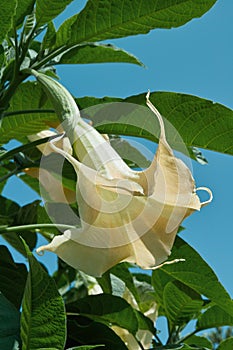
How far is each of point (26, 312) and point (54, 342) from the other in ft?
0.22

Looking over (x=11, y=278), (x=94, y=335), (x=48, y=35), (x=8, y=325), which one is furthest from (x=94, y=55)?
(x=8, y=325)

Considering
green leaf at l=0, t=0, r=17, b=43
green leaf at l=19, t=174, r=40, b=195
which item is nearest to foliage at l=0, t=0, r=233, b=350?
green leaf at l=0, t=0, r=17, b=43

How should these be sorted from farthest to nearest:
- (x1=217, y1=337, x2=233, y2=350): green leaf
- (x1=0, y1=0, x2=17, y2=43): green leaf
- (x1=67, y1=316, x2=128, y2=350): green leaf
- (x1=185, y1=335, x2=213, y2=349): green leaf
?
(x1=185, y1=335, x2=213, y2=349): green leaf < (x1=217, y1=337, x2=233, y2=350): green leaf < (x1=67, y1=316, x2=128, y2=350): green leaf < (x1=0, y1=0, x2=17, y2=43): green leaf

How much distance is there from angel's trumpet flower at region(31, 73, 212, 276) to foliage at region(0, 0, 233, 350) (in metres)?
0.10

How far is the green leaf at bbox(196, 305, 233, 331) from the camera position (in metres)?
1.75

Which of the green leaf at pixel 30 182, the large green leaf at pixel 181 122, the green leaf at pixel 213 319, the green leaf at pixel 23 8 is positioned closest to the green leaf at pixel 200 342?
the green leaf at pixel 213 319

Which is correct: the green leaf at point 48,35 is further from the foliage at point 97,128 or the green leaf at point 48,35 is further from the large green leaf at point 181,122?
the large green leaf at point 181,122

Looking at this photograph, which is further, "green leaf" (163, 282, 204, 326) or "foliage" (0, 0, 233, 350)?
"green leaf" (163, 282, 204, 326)

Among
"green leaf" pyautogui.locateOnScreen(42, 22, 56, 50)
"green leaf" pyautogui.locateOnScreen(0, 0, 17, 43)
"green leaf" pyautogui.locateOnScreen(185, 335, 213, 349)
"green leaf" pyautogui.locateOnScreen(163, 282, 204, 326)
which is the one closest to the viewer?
"green leaf" pyautogui.locateOnScreen(0, 0, 17, 43)

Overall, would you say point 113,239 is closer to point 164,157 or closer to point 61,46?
point 164,157

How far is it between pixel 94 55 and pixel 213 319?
865 millimetres

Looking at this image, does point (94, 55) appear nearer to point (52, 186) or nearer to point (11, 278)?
point (52, 186)

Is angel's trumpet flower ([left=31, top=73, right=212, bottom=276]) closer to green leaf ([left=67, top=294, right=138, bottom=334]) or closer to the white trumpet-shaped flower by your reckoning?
the white trumpet-shaped flower

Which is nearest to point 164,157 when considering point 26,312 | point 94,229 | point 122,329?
point 94,229
